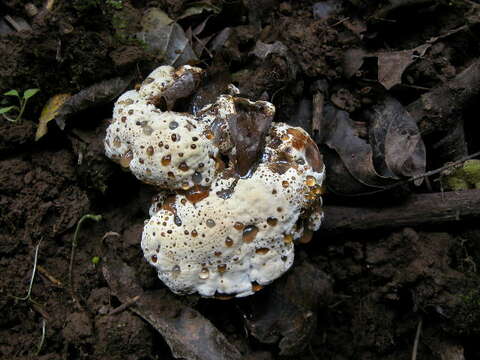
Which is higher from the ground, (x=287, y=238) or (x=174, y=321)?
(x=287, y=238)

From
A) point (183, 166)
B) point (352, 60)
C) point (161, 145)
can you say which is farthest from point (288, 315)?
point (352, 60)

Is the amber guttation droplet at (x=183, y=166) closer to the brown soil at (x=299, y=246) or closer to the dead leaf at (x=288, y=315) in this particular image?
the brown soil at (x=299, y=246)

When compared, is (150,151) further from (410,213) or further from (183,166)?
(410,213)

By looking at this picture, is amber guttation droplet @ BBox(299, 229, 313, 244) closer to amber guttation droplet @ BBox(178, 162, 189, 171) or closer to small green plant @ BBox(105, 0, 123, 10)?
amber guttation droplet @ BBox(178, 162, 189, 171)

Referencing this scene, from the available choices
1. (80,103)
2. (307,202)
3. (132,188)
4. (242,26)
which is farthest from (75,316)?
(242,26)

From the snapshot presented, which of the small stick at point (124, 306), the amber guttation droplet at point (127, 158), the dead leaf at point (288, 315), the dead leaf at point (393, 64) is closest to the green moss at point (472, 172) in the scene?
the dead leaf at point (393, 64)

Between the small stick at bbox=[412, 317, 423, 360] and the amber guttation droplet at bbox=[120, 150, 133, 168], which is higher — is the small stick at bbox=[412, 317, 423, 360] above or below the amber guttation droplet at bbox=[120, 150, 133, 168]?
below

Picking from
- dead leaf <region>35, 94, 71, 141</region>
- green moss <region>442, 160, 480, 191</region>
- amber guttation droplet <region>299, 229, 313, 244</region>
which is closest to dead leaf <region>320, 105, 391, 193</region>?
amber guttation droplet <region>299, 229, 313, 244</region>
